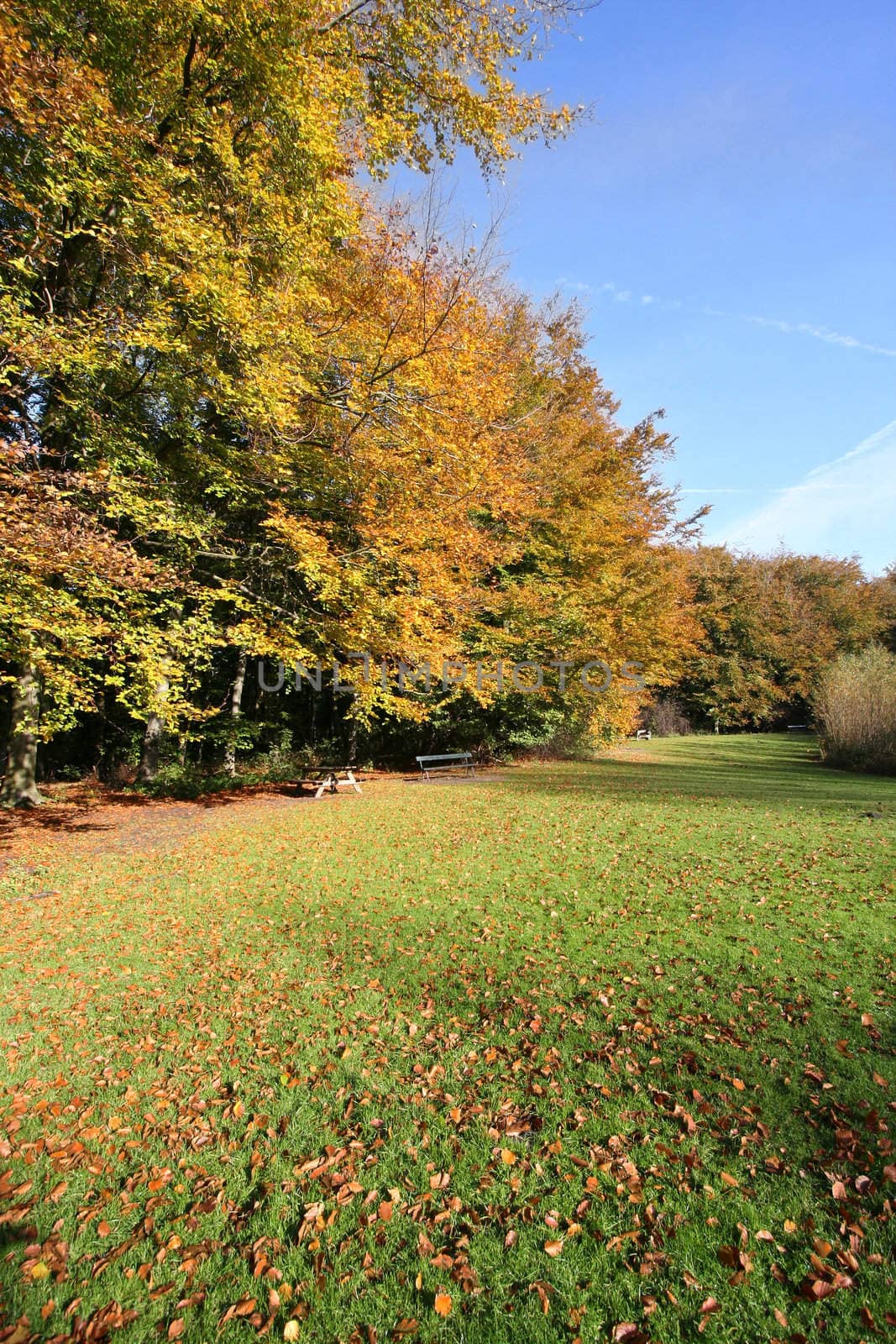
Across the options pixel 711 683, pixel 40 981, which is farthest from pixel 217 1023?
pixel 711 683

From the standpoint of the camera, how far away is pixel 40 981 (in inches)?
194

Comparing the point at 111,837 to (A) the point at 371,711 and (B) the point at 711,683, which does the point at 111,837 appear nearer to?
(A) the point at 371,711

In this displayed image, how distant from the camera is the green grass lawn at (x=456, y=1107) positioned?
228 cm

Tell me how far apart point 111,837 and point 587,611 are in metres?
13.4

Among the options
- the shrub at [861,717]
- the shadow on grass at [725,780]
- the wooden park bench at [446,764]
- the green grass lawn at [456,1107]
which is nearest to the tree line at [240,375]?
the wooden park bench at [446,764]

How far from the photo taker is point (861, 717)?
1886 cm

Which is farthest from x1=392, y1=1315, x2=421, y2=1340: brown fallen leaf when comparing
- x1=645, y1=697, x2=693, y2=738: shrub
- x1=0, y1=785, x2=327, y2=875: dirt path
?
x1=645, y1=697, x2=693, y2=738: shrub

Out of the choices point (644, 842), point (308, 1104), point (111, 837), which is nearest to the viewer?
point (308, 1104)

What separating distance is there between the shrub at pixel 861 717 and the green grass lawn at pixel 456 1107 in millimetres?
13684

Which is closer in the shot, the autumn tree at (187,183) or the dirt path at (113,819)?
the autumn tree at (187,183)

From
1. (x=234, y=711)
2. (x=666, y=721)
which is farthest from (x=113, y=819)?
(x=666, y=721)

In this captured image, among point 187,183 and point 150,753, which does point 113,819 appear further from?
point 187,183

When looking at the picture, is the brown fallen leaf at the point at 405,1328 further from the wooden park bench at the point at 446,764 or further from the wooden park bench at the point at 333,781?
the wooden park bench at the point at 446,764

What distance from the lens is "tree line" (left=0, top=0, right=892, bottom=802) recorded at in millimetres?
7273
